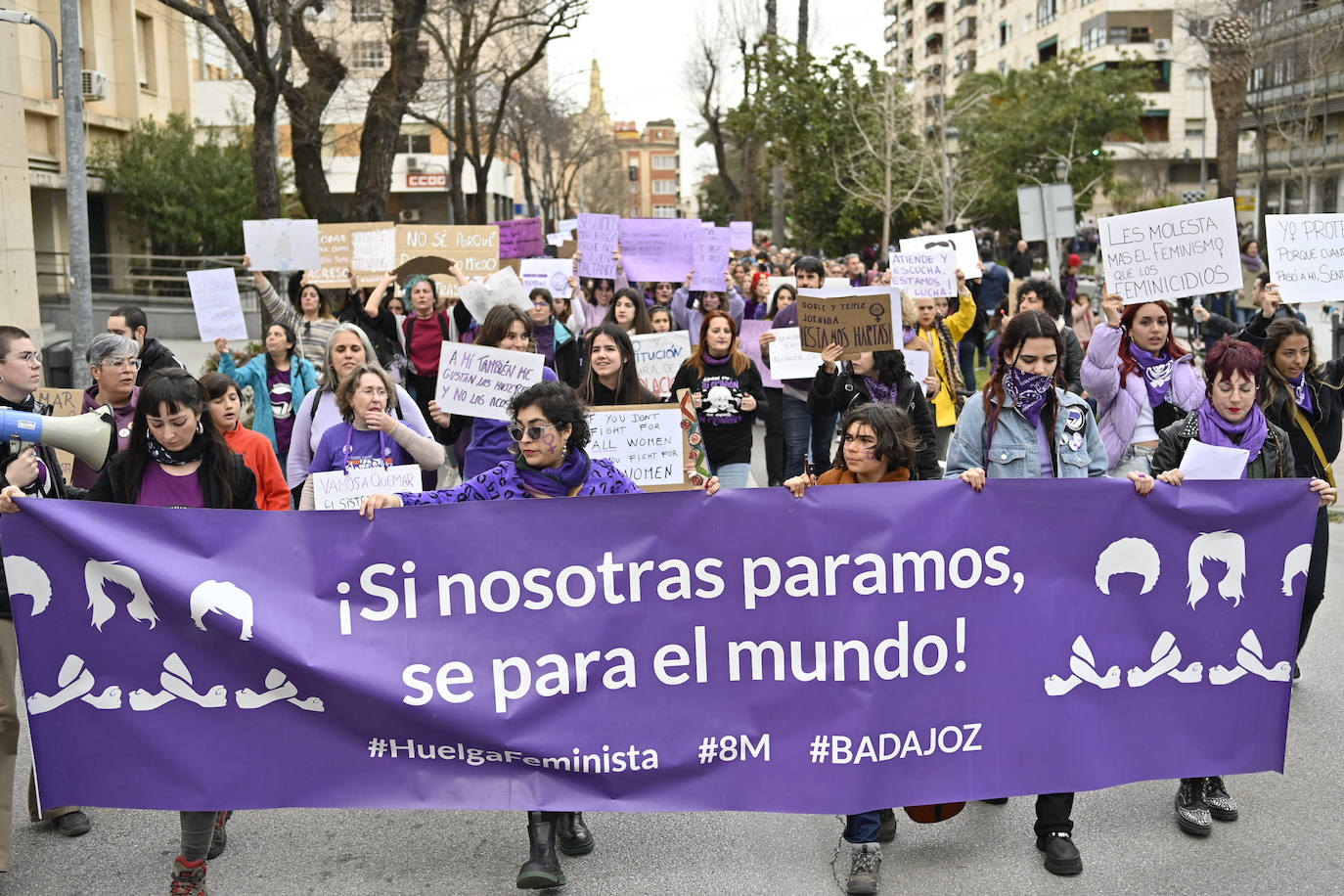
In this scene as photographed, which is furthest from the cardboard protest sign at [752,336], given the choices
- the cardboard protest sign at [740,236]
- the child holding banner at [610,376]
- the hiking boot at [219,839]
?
the hiking boot at [219,839]

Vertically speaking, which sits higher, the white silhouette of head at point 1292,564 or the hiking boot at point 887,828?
the white silhouette of head at point 1292,564

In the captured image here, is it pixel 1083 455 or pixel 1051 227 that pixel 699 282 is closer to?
pixel 1051 227

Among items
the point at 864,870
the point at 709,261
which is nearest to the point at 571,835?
the point at 864,870

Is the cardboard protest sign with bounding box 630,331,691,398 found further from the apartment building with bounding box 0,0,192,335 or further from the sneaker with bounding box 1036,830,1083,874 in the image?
the apartment building with bounding box 0,0,192,335

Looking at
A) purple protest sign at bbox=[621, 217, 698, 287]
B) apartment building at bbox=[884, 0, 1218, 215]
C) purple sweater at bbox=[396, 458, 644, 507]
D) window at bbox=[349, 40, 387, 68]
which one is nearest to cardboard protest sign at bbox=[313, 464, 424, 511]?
purple sweater at bbox=[396, 458, 644, 507]

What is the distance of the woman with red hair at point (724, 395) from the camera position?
7.73 metres

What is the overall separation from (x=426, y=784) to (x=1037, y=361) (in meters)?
2.60

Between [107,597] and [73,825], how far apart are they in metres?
1.19

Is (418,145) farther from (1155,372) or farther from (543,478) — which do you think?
(543,478)

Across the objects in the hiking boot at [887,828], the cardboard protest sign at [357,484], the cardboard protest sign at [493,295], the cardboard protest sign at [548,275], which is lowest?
the hiking boot at [887,828]

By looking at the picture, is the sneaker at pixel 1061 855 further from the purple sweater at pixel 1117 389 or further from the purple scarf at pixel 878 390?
the purple scarf at pixel 878 390

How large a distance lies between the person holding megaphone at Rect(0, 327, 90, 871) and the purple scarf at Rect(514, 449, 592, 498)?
1665 mm

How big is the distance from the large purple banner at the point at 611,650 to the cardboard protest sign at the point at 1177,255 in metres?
2.97

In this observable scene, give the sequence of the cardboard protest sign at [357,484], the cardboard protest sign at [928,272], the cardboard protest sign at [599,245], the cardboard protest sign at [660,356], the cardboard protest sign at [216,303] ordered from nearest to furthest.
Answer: the cardboard protest sign at [357,484] < the cardboard protest sign at [660,356] < the cardboard protest sign at [928,272] < the cardboard protest sign at [216,303] < the cardboard protest sign at [599,245]
